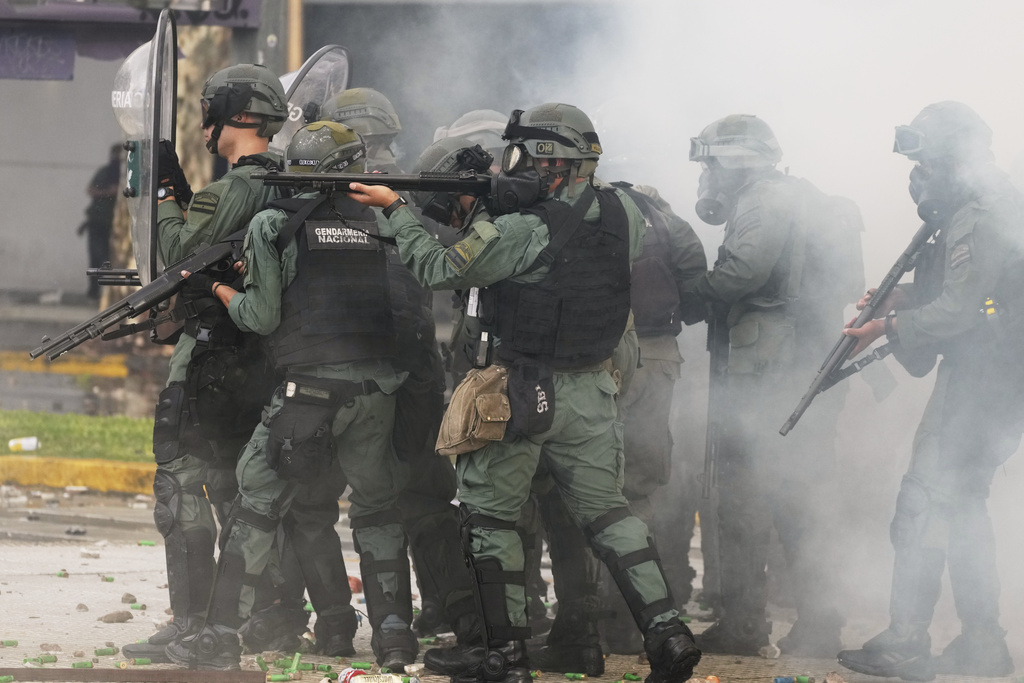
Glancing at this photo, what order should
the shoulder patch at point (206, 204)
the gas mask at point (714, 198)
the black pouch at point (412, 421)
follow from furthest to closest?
the gas mask at point (714, 198) → the black pouch at point (412, 421) → the shoulder patch at point (206, 204)

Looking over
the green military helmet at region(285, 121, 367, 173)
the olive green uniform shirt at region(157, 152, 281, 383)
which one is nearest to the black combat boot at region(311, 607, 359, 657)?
the olive green uniform shirt at region(157, 152, 281, 383)

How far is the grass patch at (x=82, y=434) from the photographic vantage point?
784 centimetres

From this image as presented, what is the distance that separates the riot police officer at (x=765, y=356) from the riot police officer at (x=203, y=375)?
164 cm

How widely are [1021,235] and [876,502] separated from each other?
1.53m

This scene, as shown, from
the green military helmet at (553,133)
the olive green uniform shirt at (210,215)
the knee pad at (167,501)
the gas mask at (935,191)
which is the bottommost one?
the knee pad at (167,501)

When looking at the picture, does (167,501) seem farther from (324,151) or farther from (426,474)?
(324,151)

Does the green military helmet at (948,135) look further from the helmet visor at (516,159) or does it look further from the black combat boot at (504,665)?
the black combat boot at (504,665)

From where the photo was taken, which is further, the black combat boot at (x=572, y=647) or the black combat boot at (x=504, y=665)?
the black combat boot at (x=572, y=647)

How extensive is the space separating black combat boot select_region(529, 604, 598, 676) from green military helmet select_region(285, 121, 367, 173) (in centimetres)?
163

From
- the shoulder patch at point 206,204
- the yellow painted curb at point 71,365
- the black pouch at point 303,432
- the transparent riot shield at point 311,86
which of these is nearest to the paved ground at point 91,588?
the black pouch at point 303,432

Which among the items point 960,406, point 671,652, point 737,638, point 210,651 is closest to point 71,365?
point 210,651

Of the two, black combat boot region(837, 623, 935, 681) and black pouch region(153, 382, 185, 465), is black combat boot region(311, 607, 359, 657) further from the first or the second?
black combat boot region(837, 623, 935, 681)

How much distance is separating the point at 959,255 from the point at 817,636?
1.47 m

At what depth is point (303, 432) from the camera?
4004 mm
